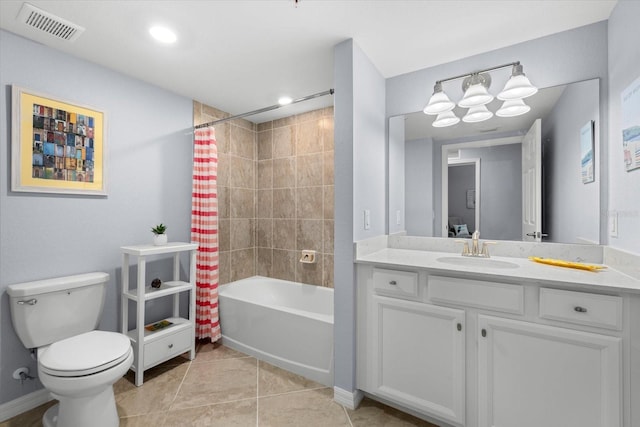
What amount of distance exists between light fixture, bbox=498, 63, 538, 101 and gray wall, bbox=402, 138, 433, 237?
59 cm

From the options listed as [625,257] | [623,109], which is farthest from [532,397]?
[623,109]

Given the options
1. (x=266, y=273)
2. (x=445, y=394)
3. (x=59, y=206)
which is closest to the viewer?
(x=445, y=394)

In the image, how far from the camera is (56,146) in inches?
74.9

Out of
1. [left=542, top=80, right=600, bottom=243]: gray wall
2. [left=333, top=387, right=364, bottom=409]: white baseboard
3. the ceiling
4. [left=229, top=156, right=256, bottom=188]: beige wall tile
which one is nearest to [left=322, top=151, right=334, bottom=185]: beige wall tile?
the ceiling

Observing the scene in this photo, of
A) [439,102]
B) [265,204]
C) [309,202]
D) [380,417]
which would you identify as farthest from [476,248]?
[265,204]

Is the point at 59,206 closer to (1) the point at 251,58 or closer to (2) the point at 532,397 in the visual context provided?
(1) the point at 251,58

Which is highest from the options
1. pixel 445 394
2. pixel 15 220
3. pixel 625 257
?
pixel 15 220

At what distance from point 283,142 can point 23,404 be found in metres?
2.85

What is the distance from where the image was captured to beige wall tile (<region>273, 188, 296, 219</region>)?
126 inches

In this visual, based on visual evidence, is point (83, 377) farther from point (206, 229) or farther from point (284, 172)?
point (284, 172)

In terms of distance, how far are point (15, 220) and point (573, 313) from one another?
9.93 ft

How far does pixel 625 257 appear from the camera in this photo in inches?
54.9

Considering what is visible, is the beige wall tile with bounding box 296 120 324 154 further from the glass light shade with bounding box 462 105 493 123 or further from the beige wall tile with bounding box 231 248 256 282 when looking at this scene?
the glass light shade with bounding box 462 105 493 123

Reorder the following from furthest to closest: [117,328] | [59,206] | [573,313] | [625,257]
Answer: [117,328], [59,206], [625,257], [573,313]
